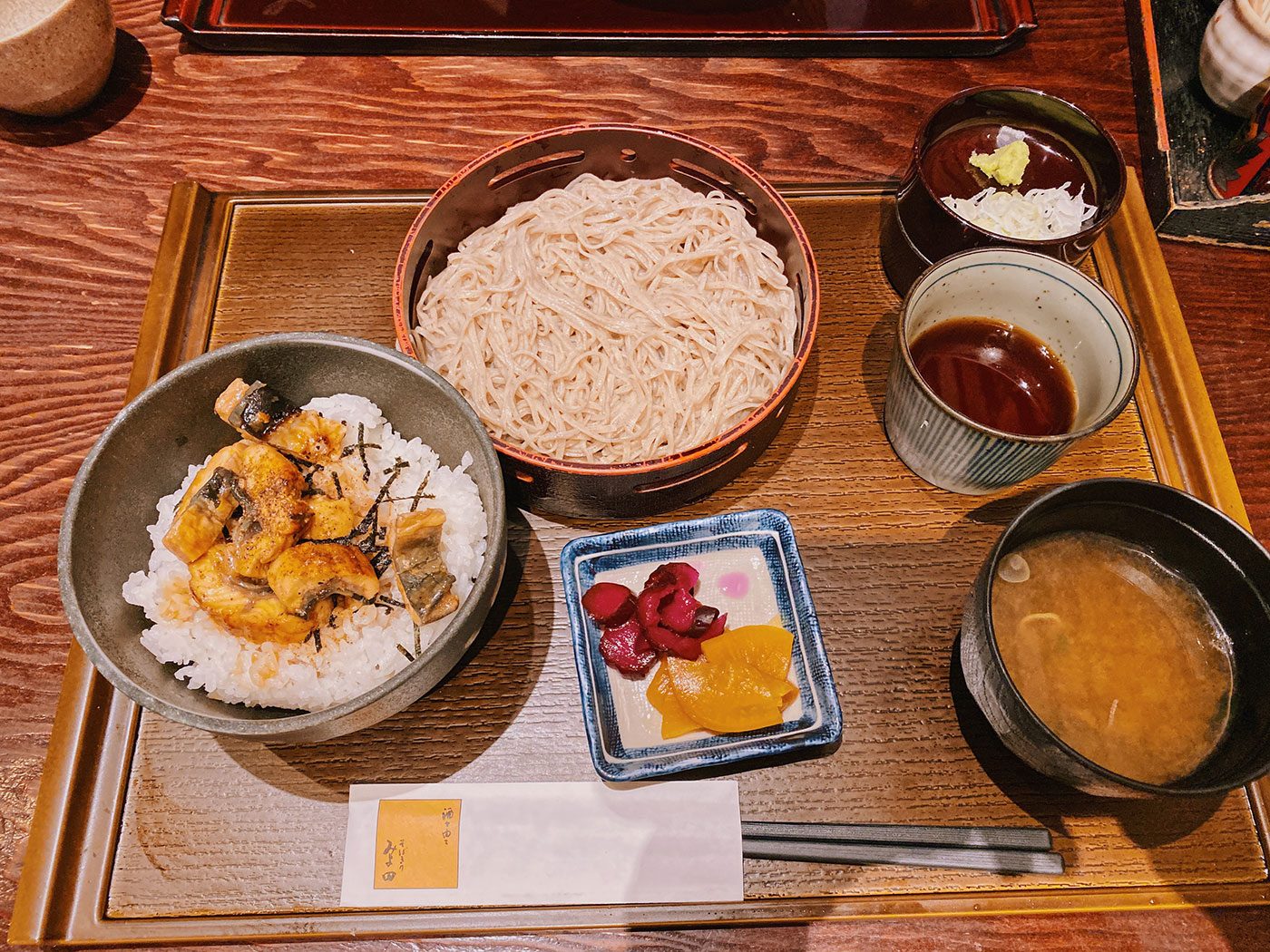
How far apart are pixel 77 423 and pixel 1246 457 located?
11.8ft

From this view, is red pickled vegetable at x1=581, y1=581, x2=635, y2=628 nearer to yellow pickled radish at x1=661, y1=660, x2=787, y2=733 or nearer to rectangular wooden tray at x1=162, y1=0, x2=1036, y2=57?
yellow pickled radish at x1=661, y1=660, x2=787, y2=733

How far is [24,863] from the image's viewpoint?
1.74m

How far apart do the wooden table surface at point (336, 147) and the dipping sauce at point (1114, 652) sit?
714 mm

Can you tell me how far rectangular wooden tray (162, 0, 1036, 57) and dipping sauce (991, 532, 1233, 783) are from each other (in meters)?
2.09

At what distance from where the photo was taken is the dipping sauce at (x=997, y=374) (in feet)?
6.84

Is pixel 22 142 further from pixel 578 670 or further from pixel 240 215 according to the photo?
pixel 578 670

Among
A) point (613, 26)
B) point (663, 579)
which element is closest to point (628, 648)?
point (663, 579)

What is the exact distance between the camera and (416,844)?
70.2 inches

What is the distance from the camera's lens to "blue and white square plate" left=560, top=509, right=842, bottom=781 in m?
1.77

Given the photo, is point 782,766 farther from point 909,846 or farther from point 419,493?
point 419,493

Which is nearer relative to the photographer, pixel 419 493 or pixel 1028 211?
pixel 419 493

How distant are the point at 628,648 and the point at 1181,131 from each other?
2.75m

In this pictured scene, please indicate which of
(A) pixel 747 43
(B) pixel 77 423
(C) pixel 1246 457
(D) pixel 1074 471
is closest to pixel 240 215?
(B) pixel 77 423

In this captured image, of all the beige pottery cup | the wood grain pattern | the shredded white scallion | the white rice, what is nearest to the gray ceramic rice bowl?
the white rice
